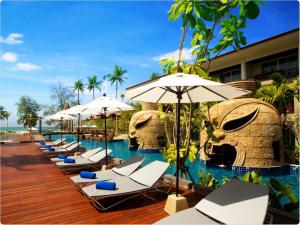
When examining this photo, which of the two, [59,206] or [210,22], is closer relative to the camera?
[59,206]

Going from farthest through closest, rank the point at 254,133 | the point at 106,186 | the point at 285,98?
the point at 285,98 → the point at 254,133 → the point at 106,186

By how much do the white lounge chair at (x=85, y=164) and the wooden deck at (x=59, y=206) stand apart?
806 mm

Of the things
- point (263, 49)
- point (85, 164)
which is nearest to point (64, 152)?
point (85, 164)

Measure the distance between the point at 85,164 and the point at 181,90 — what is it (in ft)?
17.1

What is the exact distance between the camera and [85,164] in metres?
8.99

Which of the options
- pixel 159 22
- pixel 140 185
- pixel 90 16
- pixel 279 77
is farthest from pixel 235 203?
pixel 279 77

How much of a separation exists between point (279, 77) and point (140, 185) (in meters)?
14.9

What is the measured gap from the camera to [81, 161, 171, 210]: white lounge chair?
16.9 ft

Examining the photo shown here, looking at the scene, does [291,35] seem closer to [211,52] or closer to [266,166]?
[266,166]

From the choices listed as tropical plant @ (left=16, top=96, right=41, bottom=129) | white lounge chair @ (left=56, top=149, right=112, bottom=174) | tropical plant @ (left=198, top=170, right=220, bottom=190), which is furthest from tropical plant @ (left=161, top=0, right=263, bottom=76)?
tropical plant @ (left=16, top=96, right=41, bottom=129)

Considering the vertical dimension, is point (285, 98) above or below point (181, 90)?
above

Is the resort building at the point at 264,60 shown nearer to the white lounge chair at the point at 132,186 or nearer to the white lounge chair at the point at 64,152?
the white lounge chair at the point at 64,152

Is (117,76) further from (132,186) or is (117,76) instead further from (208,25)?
(132,186)

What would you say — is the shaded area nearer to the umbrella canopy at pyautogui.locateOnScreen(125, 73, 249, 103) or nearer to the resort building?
the resort building
